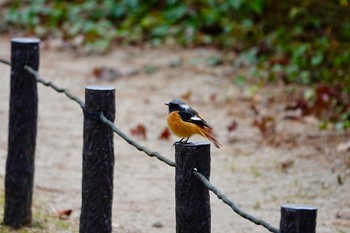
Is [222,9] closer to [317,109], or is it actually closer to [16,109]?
[317,109]

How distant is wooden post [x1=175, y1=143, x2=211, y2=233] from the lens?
318 cm

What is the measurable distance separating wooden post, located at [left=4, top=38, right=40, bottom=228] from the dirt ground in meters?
0.54

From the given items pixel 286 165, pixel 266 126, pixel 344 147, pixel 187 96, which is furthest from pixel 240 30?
pixel 286 165

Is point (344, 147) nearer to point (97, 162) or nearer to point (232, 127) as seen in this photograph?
point (232, 127)

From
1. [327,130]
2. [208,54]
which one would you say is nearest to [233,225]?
[327,130]

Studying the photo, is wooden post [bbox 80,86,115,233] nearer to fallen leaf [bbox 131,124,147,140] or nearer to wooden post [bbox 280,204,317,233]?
wooden post [bbox 280,204,317,233]

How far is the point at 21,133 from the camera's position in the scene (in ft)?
15.2

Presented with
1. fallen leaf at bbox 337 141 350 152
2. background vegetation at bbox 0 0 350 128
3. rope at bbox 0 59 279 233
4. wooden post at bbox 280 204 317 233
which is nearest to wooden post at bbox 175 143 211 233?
rope at bbox 0 59 279 233

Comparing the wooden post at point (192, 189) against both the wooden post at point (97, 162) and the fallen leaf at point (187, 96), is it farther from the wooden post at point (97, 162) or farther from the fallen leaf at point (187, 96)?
the fallen leaf at point (187, 96)

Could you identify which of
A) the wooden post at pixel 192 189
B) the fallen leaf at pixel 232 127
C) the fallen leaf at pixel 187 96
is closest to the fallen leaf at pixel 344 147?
the fallen leaf at pixel 232 127

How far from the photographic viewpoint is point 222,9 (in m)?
11.2

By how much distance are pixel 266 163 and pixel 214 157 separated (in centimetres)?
44

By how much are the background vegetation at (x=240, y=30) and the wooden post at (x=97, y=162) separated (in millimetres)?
3614

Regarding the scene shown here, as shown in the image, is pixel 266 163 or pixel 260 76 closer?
pixel 266 163
